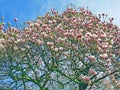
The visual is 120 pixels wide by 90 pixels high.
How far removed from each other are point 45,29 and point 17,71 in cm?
258

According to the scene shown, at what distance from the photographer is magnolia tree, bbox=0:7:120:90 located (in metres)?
19.7

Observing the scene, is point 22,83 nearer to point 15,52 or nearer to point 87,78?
point 15,52

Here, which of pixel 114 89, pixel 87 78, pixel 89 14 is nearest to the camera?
pixel 87 78

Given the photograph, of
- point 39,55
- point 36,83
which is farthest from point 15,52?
point 36,83

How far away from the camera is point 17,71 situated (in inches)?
824

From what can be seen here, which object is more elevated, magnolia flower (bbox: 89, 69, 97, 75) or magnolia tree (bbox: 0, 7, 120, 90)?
magnolia tree (bbox: 0, 7, 120, 90)

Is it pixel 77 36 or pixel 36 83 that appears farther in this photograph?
pixel 36 83

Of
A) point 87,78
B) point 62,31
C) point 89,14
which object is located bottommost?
point 87,78

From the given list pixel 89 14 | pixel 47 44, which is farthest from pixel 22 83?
pixel 89 14

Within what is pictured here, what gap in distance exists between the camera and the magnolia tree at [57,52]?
19.7m

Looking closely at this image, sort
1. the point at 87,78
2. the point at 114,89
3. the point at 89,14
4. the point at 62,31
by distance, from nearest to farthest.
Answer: the point at 87,78, the point at 62,31, the point at 89,14, the point at 114,89

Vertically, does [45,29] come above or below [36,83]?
above

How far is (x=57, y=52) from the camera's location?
19.5 m

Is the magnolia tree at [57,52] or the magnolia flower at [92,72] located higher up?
the magnolia tree at [57,52]
